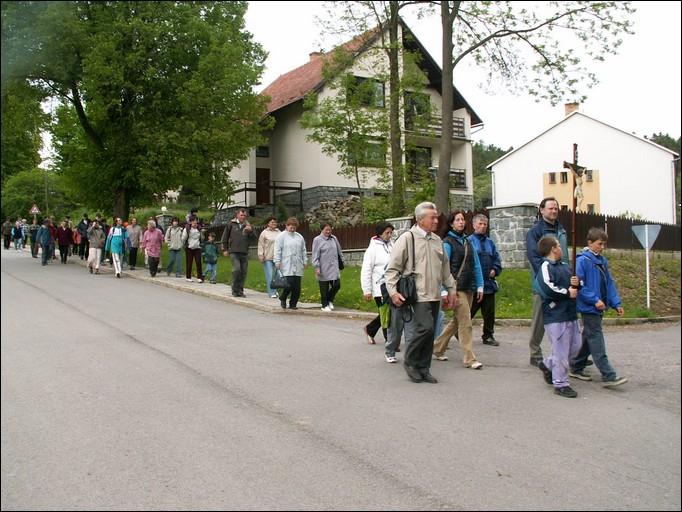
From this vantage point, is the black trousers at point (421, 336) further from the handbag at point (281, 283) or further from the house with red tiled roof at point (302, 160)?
the house with red tiled roof at point (302, 160)

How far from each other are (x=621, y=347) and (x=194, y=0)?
8.34 m

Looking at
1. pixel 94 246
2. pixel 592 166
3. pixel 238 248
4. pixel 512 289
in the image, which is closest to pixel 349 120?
pixel 238 248

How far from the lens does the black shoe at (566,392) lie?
6.00 metres

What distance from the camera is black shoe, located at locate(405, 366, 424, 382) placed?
6645 millimetres

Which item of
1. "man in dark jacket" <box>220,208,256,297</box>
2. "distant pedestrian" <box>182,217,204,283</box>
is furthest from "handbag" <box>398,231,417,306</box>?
"distant pedestrian" <box>182,217,204,283</box>

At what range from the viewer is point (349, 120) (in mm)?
23312

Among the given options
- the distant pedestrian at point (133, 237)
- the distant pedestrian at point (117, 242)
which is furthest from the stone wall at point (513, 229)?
the distant pedestrian at point (133, 237)

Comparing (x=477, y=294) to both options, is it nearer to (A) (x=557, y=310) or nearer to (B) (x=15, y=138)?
(A) (x=557, y=310)

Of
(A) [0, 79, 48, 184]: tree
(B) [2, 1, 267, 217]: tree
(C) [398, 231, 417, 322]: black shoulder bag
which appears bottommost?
(C) [398, 231, 417, 322]: black shoulder bag

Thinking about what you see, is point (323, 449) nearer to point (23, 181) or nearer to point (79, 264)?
point (23, 181)

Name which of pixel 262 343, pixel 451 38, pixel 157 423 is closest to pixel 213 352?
pixel 262 343

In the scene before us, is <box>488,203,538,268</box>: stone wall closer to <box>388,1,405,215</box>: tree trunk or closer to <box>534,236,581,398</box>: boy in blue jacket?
<box>388,1,405,215</box>: tree trunk

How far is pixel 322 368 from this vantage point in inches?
288

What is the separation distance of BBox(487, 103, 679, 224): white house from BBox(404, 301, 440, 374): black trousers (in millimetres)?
10322
